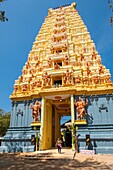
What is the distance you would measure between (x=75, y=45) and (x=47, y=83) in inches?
284

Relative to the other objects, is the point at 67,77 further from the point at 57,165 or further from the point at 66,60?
the point at 57,165

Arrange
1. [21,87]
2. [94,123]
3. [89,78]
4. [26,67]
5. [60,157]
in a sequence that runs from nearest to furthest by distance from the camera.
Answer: [60,157] → [94,123] → [89,78] → [21,87] → [26,67]

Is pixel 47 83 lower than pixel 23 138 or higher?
higher

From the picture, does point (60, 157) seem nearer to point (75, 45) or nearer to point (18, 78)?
point (18, 78)

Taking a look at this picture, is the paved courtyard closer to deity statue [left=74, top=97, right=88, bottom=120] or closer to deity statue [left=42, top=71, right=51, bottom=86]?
deity statue [left=74, top=97, right=88, bottom=120]

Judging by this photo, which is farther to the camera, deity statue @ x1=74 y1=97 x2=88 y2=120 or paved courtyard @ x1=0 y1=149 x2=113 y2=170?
deity statue @ x1=74 y1=97 x2=88 y2=120

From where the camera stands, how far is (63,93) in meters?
15.9

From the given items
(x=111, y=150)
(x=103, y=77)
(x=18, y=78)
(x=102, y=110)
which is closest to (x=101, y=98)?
(x=102, y=110)

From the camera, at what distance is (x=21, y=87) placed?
18.6 meters

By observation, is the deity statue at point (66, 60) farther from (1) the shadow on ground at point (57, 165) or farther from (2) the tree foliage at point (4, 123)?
(2) the tree foliage at point (4, 123)

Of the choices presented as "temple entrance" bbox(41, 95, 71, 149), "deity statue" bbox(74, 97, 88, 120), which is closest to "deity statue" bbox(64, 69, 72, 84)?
"temple entrance" bbox(41, 95, 71, 149)

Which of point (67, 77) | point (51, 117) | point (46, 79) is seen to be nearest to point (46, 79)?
point (46, 79)

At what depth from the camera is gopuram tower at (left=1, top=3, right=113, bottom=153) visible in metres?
14.6

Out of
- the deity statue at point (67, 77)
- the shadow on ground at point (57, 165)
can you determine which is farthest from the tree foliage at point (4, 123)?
the shadow on ground at point (57, 165)
